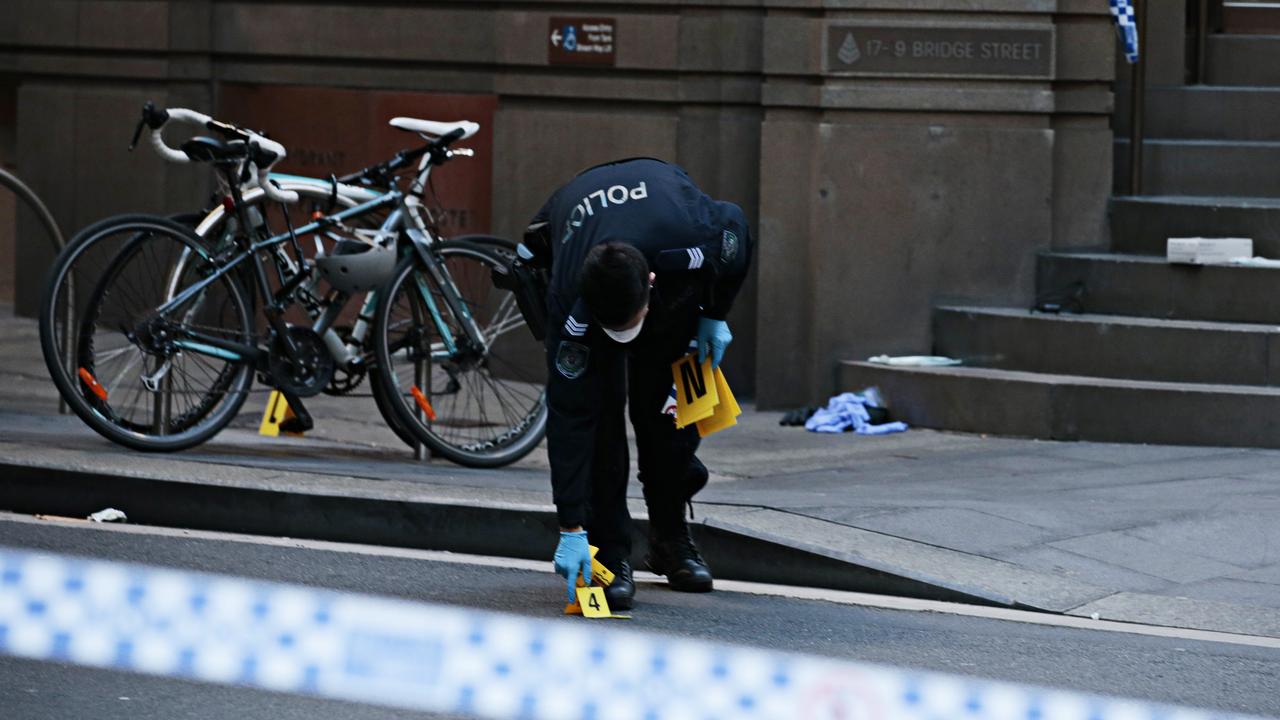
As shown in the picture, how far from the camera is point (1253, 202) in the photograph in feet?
33.2

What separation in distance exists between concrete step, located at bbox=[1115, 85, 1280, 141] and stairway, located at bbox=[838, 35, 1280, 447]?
0.13m

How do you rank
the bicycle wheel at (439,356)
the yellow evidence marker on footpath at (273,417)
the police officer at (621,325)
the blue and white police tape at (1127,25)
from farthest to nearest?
the blue and white police tape at (1127,25)
the yellow evidence marker on footpath at (273,417)
the bicycle wheel at (439,356)
the police officer at (621,325)

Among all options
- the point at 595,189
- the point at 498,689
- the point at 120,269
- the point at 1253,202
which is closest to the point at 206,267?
the point at 120,269

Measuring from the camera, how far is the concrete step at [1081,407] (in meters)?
8.92

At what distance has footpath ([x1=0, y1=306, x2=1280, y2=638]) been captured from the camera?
630cm

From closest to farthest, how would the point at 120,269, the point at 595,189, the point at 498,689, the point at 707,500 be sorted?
the point at 498,689
the point at 595,189
the point at 707,500
the point at 120,269

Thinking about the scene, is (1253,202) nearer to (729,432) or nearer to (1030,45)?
(1030,45)

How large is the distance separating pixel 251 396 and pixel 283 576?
12.7 ft

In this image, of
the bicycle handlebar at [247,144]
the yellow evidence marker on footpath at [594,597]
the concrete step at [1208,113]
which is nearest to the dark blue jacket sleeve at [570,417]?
the yellow evidence marker on footpath at [594,597]

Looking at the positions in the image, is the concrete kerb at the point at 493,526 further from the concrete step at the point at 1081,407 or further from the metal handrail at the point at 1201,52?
the metal handrail at the point at 1201,52

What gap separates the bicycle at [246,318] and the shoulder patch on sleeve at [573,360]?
88.0 inches

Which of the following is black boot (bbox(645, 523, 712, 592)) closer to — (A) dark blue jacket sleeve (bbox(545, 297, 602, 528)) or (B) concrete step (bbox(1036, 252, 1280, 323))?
(A) dark blue jacket sleeve (bbox(545, 297, 602, 528))

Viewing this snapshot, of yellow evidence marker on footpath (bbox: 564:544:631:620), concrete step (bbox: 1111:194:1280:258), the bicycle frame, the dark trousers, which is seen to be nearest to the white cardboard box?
concrete step (bbox: 1111:194:1280:258)

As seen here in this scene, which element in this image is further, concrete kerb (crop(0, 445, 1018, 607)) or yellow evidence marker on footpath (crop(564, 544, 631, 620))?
concrete kerb (crop(0, 445, 1018, 607))
